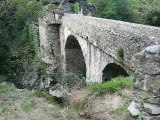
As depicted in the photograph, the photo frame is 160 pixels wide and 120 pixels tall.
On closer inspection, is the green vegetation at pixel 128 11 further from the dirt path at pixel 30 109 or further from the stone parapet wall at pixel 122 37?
the dirt path at pixel 30 109

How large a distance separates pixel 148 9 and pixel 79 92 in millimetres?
29141

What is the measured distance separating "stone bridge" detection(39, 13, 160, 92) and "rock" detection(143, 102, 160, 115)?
276 mm

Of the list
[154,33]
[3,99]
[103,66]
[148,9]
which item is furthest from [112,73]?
[148,9]

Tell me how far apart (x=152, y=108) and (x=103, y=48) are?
5846mm

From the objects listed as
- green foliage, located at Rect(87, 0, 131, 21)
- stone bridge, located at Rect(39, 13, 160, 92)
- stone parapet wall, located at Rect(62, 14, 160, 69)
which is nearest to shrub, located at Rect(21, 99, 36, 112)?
stone bridge, located at Rect(39, 13, 160, 92)

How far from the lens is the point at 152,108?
5.64 meters

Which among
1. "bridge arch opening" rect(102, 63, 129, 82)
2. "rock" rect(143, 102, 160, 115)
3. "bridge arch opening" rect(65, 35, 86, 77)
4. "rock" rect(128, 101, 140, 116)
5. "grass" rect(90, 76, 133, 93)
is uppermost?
"rock" rect(143, 102, 160, 115)

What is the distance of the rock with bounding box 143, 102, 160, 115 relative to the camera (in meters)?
5.61

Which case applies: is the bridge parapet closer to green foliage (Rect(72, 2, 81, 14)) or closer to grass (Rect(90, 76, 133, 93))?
grass (Rect(90, 76, 133, 93))

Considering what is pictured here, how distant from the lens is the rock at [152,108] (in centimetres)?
561

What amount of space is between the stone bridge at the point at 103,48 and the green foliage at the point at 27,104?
252 centimetres

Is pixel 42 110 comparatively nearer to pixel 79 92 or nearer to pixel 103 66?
pixel 79 92

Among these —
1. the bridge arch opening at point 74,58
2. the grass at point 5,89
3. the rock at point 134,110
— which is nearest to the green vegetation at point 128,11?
the bridge arch opening at point 74,58

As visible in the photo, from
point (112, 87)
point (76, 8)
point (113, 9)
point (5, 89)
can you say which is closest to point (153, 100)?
point (112, 87)
